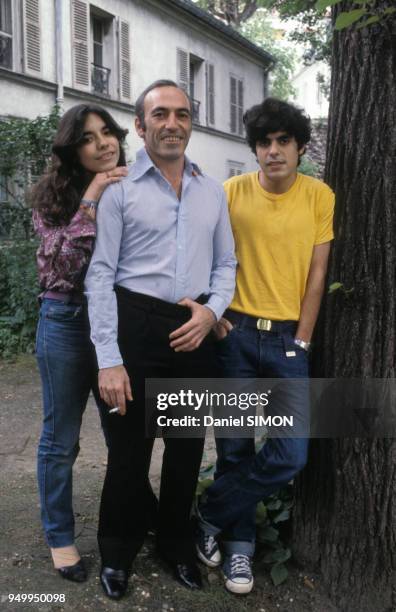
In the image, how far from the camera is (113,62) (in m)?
14.8

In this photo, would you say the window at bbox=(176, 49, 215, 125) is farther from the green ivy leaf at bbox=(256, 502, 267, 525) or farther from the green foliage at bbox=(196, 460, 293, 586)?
the green ivy leaf at bbox=(256, 502, 267, 525)

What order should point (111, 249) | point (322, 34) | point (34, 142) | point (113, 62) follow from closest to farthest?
1. point (111, 249)
2. point (34, 142)
3. point (113, 62)
4. point (322, 34)

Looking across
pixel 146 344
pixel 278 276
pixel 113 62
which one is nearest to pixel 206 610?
pixel 146 344

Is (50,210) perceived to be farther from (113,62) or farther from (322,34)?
(322,34)

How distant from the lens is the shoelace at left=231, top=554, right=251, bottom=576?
9.91 feet

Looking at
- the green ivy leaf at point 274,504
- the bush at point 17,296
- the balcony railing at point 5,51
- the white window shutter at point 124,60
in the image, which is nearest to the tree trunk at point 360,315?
the green ivy leaf at point 274,504

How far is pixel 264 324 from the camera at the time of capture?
9.49ft

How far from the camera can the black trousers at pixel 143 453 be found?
2730 mm

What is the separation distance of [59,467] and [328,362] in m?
1.20

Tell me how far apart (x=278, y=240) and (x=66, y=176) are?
2.87 feet

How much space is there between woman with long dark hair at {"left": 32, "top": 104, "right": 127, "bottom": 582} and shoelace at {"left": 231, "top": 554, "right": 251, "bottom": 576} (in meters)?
0.65

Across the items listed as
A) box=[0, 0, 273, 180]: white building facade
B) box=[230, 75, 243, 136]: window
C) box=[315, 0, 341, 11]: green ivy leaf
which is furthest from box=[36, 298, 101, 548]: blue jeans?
box=[230, 75, 243, 136]: window

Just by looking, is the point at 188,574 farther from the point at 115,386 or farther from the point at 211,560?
the point at 115,386

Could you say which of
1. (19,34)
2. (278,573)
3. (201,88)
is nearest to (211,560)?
(278,573)
